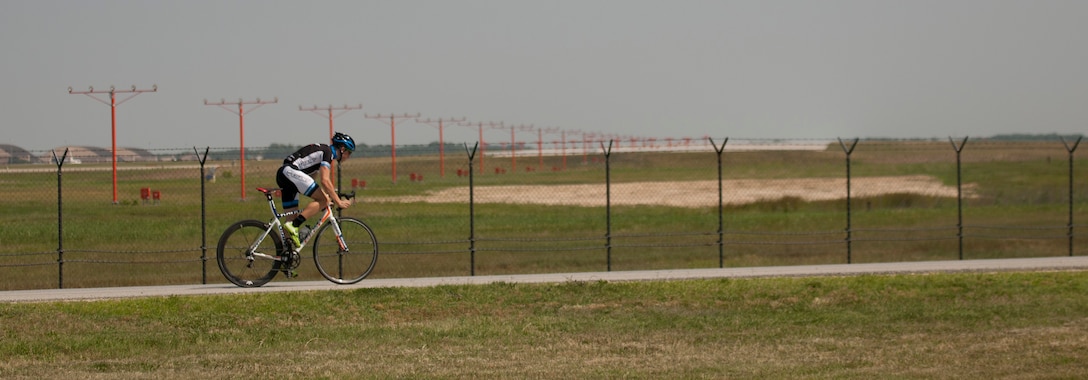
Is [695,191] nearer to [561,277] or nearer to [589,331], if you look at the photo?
[561,277]

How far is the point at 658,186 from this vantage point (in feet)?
161

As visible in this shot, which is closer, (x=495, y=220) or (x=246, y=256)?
(x=246, y=256)

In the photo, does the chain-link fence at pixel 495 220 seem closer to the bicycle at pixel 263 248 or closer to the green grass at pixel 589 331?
the bicycle at pixel 263 248

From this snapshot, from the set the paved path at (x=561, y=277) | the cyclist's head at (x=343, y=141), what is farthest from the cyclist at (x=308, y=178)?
the paved path at (x=561, y=277)

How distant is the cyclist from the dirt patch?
18.5 m

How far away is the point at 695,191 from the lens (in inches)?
1873

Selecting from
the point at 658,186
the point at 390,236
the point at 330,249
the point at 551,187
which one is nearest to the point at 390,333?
the point at 330,249

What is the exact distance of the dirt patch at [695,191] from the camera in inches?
1585

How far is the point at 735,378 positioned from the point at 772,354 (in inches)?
53.4

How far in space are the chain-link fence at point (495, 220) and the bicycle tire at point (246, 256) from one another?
1994 millimetres

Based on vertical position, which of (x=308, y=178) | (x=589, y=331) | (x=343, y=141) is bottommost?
(x=589, y=331)

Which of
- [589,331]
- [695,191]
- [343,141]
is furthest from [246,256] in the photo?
[695,191]

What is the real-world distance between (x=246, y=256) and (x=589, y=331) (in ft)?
14.4

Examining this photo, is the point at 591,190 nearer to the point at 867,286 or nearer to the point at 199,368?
the point at 867,286
